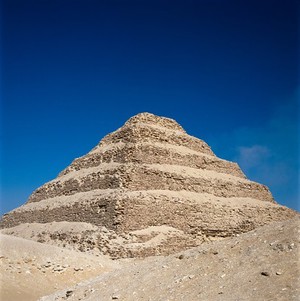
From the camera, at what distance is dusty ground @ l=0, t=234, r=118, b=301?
15.1 m

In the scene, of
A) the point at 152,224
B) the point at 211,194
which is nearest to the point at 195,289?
the point at 152,224

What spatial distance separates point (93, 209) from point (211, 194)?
9.40m

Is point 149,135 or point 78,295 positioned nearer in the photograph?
point 78,295

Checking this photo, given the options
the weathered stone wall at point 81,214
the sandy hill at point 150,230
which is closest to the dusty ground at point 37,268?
the sandy hill at point 150,230

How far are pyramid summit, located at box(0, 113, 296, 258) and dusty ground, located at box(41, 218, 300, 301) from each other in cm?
1234

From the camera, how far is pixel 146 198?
2702 cm

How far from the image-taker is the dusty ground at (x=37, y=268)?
1512 centimetres

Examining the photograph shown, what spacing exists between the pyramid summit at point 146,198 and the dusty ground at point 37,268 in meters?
4.30

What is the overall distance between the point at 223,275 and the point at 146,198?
1837cm

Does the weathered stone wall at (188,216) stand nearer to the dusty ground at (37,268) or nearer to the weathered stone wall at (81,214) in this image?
the weathered stone wall at (81,214)

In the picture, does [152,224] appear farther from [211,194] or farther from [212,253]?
[212,253]

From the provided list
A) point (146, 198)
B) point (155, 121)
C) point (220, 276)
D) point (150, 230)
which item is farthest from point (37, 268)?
point (155, 121)

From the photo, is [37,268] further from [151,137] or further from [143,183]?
[151,137]

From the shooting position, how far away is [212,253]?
10234 mm
